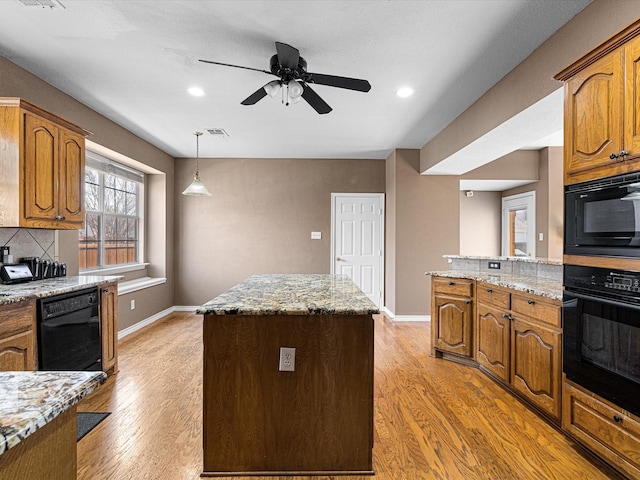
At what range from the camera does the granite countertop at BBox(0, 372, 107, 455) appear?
24.3 inches

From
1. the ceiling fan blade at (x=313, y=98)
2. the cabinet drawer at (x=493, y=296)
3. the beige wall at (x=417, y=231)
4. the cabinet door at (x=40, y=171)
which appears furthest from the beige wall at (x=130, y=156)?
the cabinet drawer at (x=493, y=296)

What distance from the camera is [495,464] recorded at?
6.38 feet

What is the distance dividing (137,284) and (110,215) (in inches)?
38.4

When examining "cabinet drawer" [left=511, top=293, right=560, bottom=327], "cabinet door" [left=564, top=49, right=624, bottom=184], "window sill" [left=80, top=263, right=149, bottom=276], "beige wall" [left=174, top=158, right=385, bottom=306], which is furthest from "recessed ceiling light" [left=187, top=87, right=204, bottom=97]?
"cabinet drawer" [left=511, top=293, right=560, bottom=327]

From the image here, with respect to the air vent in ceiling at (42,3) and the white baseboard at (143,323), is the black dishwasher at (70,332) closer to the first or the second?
the white baseboard at (143,323)

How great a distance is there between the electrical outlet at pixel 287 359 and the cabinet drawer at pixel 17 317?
1631 mm

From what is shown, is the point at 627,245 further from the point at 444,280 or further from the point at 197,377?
the point at 197,377

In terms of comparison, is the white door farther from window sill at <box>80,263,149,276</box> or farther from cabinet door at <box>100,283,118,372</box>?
cabinet door at <box>100,283,118,372</box>

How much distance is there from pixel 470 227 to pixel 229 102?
Answer: 5348mm

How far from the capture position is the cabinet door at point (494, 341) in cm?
279

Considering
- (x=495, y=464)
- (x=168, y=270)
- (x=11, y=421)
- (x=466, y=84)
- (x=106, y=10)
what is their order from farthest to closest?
(x=168, y=270) → (x=466, y=84) → (x=106, y=10) → (x=495, y=464) → (x=11, y=421)

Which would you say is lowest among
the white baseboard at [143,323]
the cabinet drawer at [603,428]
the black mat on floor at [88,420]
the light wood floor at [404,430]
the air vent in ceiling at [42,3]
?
the light wood floor at [404,430]

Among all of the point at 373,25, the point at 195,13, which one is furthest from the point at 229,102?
the point at 373,25

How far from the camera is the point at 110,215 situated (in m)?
4.62
